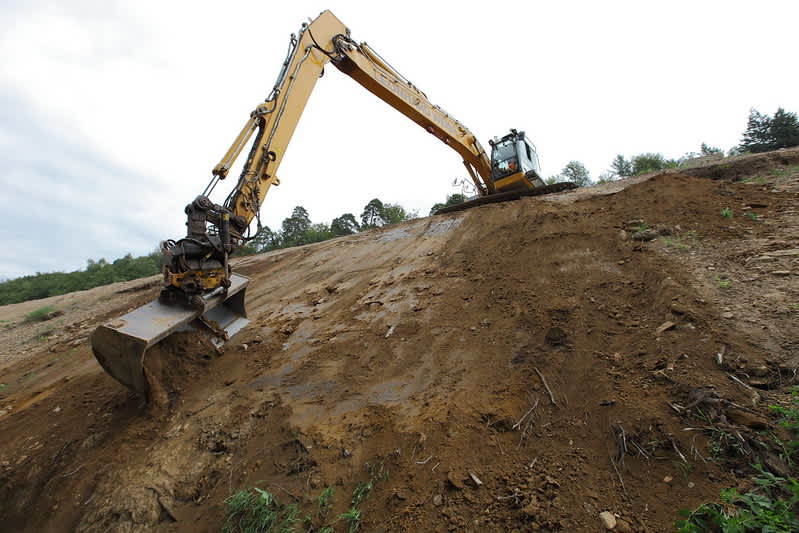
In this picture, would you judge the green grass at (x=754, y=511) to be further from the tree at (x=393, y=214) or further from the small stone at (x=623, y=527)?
the tree at (x=393, y=214)

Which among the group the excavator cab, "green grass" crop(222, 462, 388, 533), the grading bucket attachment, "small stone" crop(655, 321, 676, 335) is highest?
the excavator cab

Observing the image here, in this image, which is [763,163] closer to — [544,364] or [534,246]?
[534,246]

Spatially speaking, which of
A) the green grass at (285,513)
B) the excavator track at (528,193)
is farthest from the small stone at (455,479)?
the excavator track at (528,193)

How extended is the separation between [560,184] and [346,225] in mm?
32616

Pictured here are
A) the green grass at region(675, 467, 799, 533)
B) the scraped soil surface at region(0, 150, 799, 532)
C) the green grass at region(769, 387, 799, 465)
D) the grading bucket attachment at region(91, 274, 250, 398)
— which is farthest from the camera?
the grading bucket attachment at region(91, 274, 250, 398)

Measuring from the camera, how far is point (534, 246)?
211 inches

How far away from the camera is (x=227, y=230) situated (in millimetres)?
3613

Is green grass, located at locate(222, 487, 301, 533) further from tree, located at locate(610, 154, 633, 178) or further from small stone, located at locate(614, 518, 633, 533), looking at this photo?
tree, located at locate(610, 154, 633, 178)

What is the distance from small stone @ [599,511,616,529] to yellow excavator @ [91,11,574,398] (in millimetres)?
3597

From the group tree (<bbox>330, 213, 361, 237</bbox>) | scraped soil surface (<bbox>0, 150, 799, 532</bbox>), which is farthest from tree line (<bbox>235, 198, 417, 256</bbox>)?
scraped soil surface (<bbox>0, 150, 799, 532</bbox>)

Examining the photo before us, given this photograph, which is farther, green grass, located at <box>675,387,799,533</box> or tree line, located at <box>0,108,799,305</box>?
tree line, located at <box>0,108,799,305</box>

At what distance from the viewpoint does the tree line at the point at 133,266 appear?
939 inches

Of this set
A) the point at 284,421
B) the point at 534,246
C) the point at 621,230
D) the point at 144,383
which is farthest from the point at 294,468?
the point at 621,230

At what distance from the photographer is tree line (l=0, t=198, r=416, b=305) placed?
23.9 meters
